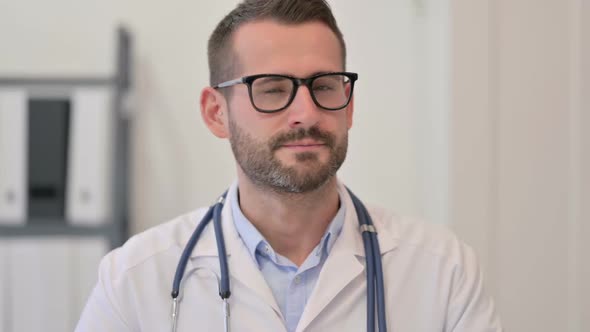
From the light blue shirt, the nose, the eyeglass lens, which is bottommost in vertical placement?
the light blue shirt

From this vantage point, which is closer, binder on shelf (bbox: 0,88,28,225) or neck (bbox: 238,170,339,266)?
neck (bbox: 238,170,339,266)

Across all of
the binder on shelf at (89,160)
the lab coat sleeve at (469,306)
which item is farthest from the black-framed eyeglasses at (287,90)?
the binder on shelf at (89,160)

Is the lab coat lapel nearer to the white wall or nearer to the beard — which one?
the beard

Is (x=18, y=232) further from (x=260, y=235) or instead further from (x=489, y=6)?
(x=489, y=6)

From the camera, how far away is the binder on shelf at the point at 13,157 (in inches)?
62.2

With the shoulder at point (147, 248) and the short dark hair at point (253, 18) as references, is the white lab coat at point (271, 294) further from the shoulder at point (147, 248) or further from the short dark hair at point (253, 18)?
the short dark hair at point (253, 18)

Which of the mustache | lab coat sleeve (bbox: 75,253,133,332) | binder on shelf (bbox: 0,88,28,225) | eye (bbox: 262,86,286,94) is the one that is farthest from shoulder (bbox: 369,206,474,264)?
binder on shelf (bbox: 0,88,28,225)

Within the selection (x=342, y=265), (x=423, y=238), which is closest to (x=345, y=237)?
(x=342, y=265)

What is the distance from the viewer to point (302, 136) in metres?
0.89

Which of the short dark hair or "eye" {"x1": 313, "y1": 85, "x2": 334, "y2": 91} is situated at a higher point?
the short dark hair

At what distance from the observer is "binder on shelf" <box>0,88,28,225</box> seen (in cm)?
158

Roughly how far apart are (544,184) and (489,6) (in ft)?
1.59

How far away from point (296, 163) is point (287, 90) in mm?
131

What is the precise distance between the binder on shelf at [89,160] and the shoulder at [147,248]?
2.10 feet
